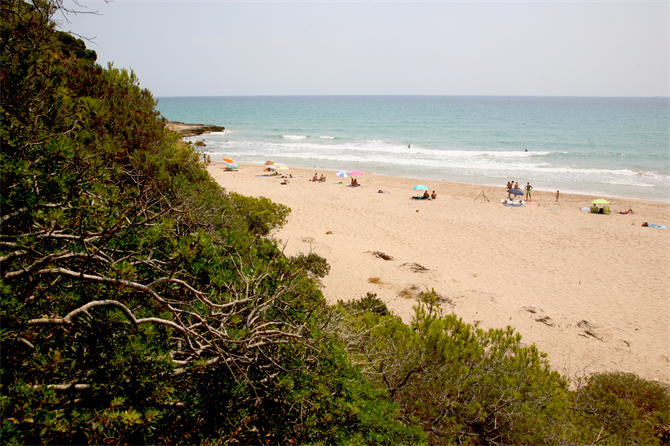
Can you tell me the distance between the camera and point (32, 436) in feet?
5.91

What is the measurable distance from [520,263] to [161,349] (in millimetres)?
13911

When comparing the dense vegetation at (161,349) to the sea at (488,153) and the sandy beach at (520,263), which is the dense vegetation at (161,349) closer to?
the sandy beach at (520,263)

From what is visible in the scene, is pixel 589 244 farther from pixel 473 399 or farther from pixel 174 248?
pixel 174 248

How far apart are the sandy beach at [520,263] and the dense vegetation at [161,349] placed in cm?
337

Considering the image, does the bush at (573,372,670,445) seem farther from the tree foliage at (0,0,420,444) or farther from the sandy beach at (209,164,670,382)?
the tree foliage at (0,0,420,444)

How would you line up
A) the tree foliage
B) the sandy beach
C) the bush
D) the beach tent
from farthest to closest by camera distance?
the beach tent, the sandy beach, the bush, the tree foliage

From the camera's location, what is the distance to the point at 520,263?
45.0ft

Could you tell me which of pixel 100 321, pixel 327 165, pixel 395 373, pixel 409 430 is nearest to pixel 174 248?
pixel 100 321

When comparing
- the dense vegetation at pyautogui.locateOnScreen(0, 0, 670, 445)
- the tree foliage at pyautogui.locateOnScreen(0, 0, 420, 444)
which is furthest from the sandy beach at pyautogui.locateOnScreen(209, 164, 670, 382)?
the tree foliage at pyautogui.locateOnScreen(0, 0, 420, 444)

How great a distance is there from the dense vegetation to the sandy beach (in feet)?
11.1

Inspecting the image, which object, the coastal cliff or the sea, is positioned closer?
the sea

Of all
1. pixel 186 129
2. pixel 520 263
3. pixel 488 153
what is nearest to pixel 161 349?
pixel 520 263

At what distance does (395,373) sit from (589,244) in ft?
50.1

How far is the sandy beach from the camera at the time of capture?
9.35 meters
